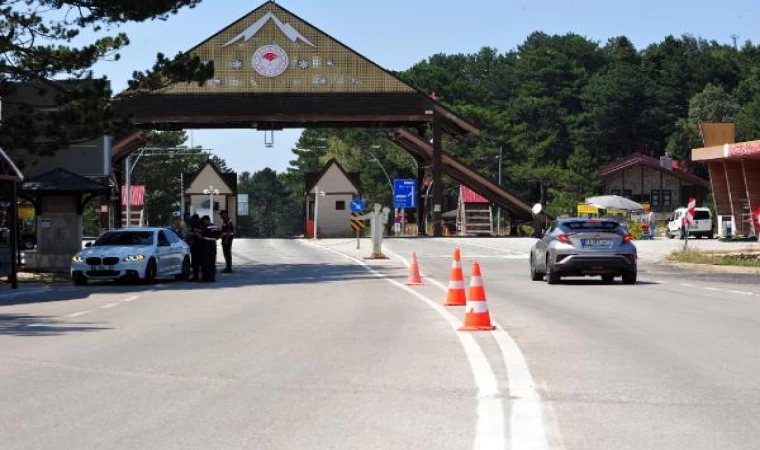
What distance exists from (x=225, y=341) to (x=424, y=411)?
570 centimetres

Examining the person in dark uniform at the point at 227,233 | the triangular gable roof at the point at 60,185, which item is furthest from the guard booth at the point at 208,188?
the person in dark uniform at the point at 227,233

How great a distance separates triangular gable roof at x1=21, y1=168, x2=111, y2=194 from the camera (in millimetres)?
34406

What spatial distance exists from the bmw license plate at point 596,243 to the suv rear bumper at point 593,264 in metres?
0.22

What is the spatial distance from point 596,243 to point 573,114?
105606mm

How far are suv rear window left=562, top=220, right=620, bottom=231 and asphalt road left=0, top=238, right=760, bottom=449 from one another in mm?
4147

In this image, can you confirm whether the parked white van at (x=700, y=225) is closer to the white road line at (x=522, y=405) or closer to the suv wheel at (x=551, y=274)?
the suv wheel at (x=551, y=274)

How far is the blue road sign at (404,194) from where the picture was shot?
297ft

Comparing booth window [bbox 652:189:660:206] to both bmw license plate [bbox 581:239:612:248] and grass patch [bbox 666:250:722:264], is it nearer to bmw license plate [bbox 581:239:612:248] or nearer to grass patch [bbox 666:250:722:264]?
grass patch [bbox 666:250:722:264]

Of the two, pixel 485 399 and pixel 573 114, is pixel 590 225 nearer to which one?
pixel 485 399

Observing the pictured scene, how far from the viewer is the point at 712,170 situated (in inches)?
2411

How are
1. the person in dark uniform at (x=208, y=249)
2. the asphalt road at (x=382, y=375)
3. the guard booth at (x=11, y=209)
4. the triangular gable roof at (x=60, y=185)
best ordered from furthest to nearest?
the triangular gable roof at (x=60, y=185)
the person in dark uniform at (x=208, y=249)
the guard booth at (x=11, y=209)
the asphalt road at (x=382, y=375)

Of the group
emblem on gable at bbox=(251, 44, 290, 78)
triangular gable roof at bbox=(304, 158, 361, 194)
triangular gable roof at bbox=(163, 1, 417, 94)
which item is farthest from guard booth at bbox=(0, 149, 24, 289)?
triangular gable roof at bbox=(304, 158, 361, 194)

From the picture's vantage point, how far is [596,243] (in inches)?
984

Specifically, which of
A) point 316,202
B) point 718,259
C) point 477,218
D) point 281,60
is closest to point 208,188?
point 316,202
